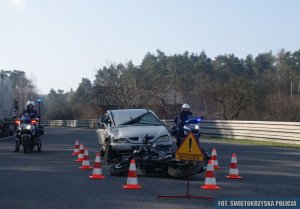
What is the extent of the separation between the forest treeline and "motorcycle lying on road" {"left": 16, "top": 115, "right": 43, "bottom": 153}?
2667 centimetres

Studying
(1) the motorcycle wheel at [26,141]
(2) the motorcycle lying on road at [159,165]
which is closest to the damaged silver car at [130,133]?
(2) the motorcycle lying on road at [159,165]

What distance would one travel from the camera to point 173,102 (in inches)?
2074

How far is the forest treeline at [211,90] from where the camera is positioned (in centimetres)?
Result: 4856

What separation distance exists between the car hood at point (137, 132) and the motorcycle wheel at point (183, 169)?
3.26 m

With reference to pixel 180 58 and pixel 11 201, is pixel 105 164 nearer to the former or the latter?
pixel 11 201

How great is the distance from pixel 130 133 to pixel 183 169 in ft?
12.7

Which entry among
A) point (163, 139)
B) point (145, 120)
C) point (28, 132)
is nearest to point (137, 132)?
point (163, 139)

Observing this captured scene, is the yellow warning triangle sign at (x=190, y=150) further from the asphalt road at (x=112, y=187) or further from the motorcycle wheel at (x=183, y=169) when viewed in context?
the motorcycle wheel at (x=183, y=169)

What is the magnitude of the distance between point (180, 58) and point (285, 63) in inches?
738

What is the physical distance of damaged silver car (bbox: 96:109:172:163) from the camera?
1558cm

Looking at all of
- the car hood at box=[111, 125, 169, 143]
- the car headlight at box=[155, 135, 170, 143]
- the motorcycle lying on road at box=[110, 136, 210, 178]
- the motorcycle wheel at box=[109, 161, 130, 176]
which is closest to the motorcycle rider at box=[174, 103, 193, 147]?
the car hood at box=[111, 125, 169, 143]

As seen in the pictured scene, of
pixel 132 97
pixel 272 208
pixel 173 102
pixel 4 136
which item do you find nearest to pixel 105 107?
pixel 132 97

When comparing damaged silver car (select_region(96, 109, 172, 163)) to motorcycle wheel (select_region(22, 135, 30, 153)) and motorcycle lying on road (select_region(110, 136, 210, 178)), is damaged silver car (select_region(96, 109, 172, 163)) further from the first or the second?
motorcycle wheel (select_region(22, 135, 30, 153))

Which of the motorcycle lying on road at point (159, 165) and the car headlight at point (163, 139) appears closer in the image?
the motorcycle lying on road at point (159, 165)
